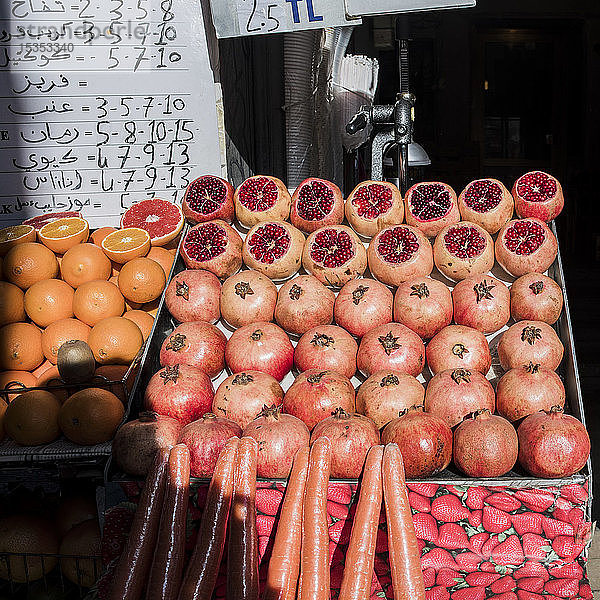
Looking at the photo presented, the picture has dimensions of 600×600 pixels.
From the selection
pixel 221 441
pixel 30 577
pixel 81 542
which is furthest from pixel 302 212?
pixel 30 577

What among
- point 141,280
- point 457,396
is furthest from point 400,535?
point 141,280

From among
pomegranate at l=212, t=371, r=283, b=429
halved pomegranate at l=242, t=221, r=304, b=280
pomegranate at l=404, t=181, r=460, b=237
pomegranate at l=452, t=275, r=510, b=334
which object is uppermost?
pomegranate at l=404, t=181, r=460, b=237

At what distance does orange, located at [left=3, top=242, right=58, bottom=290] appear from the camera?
2.96 meters

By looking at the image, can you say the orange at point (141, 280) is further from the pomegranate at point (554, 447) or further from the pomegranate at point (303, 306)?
Result: the pomegranate at point (554, 447)

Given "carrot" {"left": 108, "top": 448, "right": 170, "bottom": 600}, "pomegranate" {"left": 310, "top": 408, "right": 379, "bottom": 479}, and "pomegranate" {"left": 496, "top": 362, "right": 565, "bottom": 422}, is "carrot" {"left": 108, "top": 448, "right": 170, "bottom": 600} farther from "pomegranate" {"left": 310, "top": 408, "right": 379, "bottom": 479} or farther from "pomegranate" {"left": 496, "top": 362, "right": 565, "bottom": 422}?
"pomegranate" {"left": 496, "top": 362, "right": 565, "bottom": 422}

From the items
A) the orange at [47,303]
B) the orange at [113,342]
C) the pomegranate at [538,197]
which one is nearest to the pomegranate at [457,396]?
the pomegranate at [538,197]

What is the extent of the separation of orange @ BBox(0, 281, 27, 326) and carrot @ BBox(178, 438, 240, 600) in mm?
1407

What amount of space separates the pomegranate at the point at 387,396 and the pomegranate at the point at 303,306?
431 millimetres

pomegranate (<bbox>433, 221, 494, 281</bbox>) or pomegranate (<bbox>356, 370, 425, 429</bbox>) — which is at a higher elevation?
pomegranate (<bbox>433, 221, 494, 281</bbox>)

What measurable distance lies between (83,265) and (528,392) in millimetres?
2045

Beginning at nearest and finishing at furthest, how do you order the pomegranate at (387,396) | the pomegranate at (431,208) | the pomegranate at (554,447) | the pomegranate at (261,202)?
the pomegranate at (554,447)
the pomegranate at (387,396)
the pomegranate at (431,208)
the pomegranate at (261,202)

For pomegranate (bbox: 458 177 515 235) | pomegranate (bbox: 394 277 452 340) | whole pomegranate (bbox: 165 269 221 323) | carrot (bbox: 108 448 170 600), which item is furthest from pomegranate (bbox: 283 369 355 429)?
pomegranate (bbox: 458 177 515 235)

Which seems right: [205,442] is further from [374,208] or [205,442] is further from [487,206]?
[487,206]

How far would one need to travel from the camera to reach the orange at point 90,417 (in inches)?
93.8
